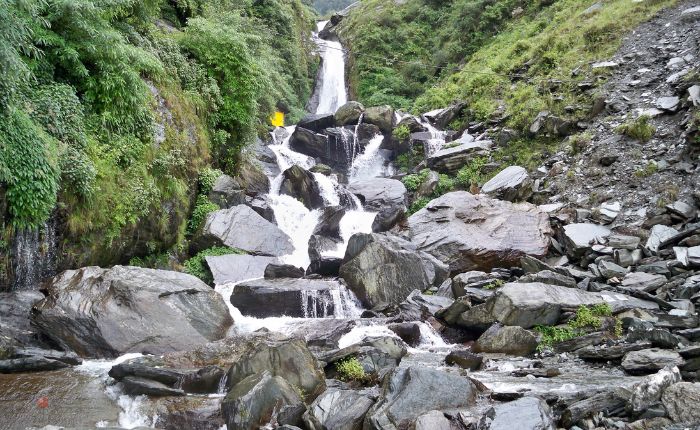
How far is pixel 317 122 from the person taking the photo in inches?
1062

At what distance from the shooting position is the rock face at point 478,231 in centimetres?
1531

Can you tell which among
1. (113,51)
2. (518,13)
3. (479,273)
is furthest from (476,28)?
(113,51)

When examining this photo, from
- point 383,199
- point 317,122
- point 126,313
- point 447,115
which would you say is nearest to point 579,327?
point 126,313

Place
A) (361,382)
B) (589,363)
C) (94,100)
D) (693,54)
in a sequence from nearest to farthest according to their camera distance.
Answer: (361,382) → (589,363) → (94,100) → (693,54)

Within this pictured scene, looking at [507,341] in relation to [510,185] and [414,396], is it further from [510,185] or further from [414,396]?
[510,185]

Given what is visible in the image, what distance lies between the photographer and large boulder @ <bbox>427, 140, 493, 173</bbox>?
2214 centimetres

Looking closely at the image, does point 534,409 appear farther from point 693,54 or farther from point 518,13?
point 518,13

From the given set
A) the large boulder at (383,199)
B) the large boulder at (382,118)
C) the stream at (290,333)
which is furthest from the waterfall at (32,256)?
the large boulder at (382,118)

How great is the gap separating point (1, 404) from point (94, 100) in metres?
7.72

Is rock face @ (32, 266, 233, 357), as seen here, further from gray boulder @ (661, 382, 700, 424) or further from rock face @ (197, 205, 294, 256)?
gray boulder @ (661, 382, 700, 424)

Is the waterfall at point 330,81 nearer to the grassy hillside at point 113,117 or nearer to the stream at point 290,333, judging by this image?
the stream at point 290,333

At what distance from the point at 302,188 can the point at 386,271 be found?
25.9 ft

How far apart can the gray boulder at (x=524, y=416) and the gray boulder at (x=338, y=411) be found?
1798 mm

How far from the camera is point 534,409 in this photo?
660 cm
